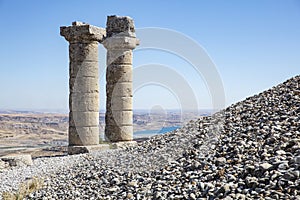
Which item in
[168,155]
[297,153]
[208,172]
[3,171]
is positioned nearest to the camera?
[297,153]

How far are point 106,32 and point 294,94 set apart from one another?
34.3ft

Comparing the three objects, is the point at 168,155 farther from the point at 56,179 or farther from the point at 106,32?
the point at 106,32

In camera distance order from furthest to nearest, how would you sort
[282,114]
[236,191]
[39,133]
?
1. [39,133]
2. [282,114]
3. [236,191]

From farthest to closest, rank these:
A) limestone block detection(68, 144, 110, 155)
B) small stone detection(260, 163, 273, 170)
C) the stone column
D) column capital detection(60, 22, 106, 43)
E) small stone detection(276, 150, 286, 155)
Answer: the stone column → column capital detection(60, 22, 106, 43) → limestone block detection(68, 144, 110, 155) → small stone detection(276, 150, 286, 155) → small stone detection(260, 163, 273, 170)

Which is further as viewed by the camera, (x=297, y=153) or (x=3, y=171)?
(x=3, y=171)

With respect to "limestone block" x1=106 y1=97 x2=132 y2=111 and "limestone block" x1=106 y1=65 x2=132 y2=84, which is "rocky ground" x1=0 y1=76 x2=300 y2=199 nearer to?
"limestone block" x1=106 y1=97 x2=132 y2=111

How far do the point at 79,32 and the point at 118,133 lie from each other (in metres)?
4.52

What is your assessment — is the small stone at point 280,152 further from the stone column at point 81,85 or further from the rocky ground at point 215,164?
the stone column at point 81,85

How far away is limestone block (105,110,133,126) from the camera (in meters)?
18.1

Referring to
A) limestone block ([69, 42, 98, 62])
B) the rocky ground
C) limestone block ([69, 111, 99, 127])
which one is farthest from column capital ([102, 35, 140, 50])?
the rocky ground

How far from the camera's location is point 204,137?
9.42 m

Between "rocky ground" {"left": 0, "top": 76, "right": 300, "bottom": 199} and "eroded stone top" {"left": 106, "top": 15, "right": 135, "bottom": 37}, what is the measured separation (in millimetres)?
7551

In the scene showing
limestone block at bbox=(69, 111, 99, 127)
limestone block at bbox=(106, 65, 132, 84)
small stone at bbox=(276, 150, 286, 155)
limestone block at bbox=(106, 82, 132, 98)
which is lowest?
small stone at bbox=(276, 150, 286, 155)

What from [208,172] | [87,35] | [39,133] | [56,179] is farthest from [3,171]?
[39,133]
